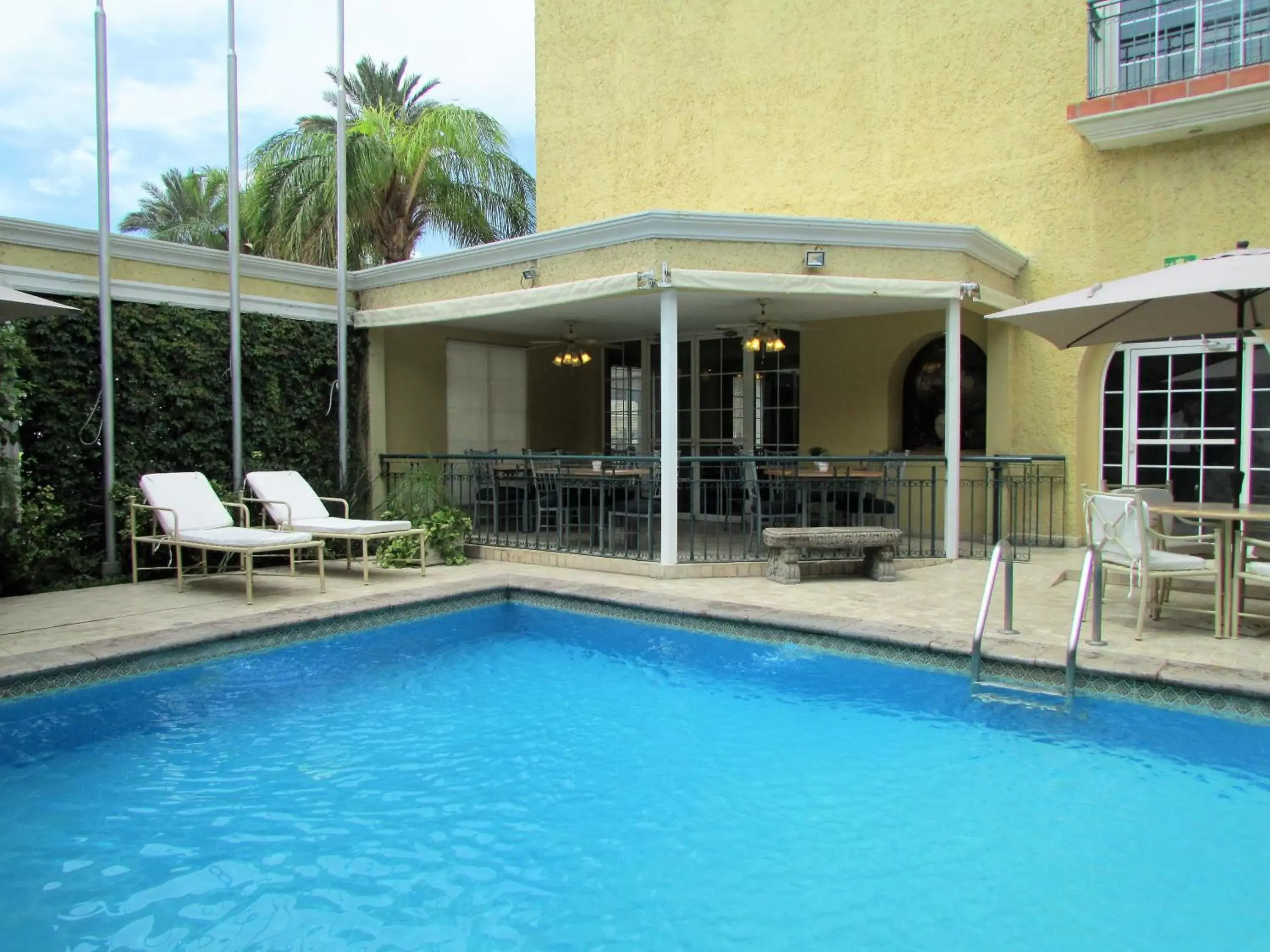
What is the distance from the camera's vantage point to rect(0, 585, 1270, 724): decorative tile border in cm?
491

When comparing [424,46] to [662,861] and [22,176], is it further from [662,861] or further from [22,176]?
[662,861]

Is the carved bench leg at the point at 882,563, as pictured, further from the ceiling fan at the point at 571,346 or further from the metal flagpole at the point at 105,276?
the metal flagpole at the point at 105,276

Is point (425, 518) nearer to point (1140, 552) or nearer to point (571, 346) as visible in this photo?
point (571, 346)

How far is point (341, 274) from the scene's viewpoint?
1037cm

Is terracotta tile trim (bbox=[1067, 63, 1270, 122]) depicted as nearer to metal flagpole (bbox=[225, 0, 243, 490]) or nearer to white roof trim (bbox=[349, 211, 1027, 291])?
white roof trim (bbox=[349, 211, 1027, 291])

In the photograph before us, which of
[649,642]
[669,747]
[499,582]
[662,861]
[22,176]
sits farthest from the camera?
[22,176]

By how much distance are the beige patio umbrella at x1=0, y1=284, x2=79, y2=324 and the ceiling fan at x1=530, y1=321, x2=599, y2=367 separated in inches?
246

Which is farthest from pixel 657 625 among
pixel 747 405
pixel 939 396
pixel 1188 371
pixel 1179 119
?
pixel 1179 119

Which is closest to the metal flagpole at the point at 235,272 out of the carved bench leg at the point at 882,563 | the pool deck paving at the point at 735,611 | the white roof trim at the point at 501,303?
the pool deck paving at the point at 735,611

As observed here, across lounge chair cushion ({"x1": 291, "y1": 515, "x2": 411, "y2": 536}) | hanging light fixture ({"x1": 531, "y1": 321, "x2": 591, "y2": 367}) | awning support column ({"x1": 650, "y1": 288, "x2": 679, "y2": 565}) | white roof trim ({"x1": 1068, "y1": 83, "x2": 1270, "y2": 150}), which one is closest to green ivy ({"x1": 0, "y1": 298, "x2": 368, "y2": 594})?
lounge chair cushion ({"x1": 291, "y1": 515, "x2": 411, "y2": 536})

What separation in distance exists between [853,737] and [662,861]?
1741mm

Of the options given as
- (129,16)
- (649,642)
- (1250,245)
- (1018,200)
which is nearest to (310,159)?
(129,16)

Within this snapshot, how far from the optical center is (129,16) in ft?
28.1

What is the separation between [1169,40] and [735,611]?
8.55 meters
